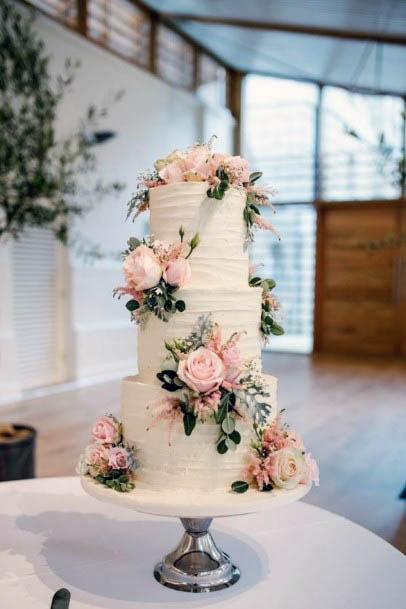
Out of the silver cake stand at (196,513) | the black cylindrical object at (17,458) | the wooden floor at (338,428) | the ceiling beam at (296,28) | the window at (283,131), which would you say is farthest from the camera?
the window at (283,131)

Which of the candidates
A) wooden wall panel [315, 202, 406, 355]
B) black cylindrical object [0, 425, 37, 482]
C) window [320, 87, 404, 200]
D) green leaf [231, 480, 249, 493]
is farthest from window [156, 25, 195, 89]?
green leaf [231, 480, 249, 493]

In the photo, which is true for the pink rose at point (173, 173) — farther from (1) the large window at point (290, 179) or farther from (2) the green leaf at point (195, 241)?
(1) the large window at point (290, 179)

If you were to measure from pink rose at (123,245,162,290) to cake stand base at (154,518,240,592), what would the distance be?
1.66 ft

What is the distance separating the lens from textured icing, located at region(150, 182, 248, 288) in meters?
1.32

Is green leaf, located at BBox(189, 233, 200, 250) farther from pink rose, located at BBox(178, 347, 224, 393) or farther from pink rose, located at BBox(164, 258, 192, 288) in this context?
pink rose, located at BBox(178, 347, 224, 393)

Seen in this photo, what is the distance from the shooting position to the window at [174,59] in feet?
28.0

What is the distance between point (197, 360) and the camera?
119 centimetres

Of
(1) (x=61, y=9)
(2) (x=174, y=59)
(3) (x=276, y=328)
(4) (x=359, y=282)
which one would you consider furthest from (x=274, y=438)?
(4) (x=359, y=282)

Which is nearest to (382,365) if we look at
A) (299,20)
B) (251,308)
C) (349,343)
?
(349,343)

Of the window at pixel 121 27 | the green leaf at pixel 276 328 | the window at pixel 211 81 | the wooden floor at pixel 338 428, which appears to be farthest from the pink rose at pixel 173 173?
the window at pixel 211 81

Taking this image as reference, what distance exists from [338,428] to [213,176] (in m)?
4.03

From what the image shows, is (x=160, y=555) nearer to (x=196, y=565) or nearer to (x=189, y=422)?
(x=196, y=565)

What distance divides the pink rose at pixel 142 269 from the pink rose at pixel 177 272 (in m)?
0.02

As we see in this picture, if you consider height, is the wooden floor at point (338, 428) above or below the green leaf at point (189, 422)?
below
